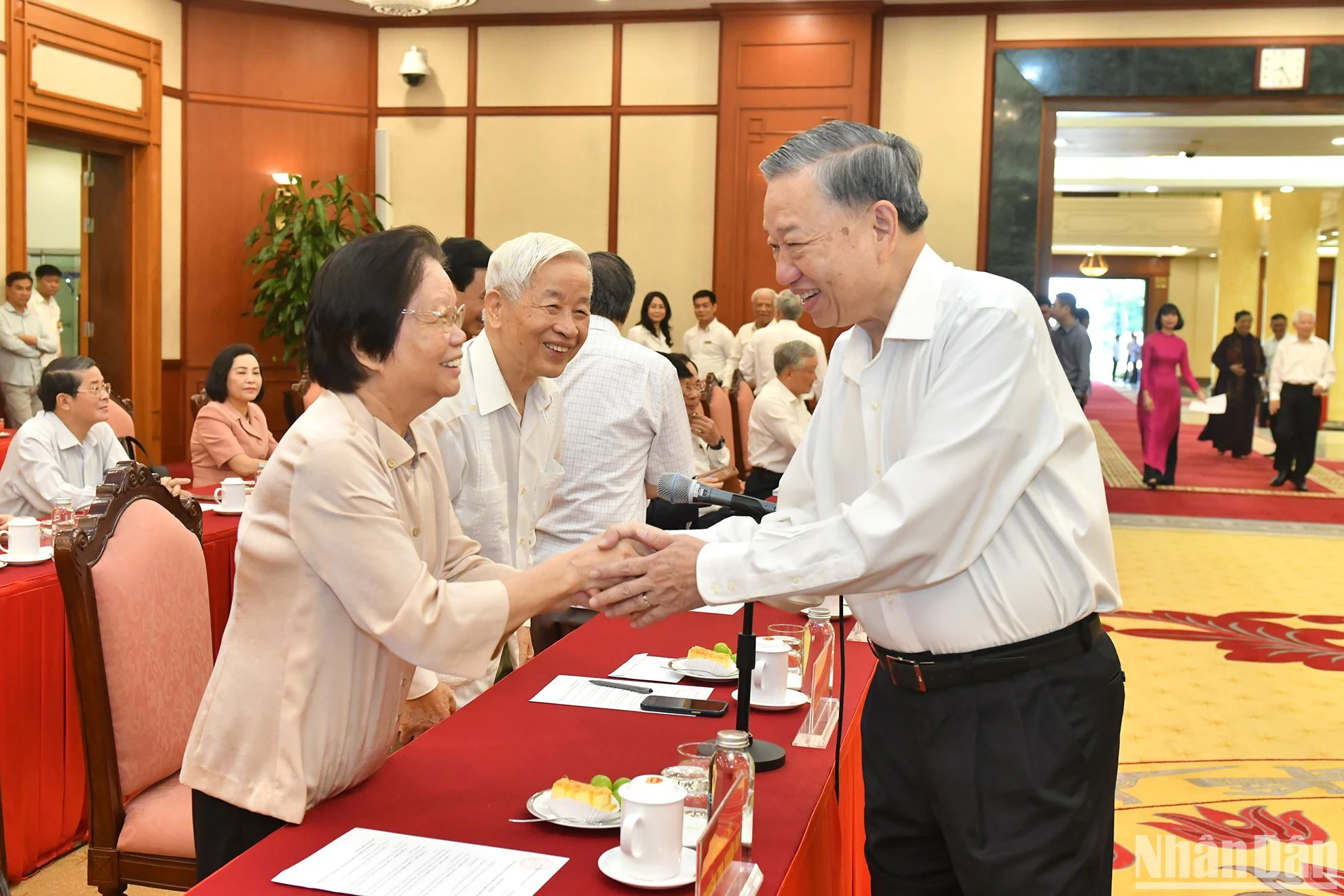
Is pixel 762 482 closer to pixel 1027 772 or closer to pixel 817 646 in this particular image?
pixel 817 646

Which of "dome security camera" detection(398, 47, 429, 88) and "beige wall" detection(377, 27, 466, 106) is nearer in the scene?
"dome security camera" detection(398, 47, 429, 88)

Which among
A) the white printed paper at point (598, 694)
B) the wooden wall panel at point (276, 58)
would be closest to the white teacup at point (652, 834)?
the white printed paper at point (598, 694)

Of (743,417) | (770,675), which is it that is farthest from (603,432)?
(743,417)

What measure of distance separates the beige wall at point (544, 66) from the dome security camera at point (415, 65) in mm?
460

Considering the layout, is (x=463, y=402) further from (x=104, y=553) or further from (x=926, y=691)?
(x=926, y=691)

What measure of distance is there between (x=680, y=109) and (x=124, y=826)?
9.21m

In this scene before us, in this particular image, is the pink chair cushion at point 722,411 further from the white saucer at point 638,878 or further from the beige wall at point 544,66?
the white saucer at point 638,878

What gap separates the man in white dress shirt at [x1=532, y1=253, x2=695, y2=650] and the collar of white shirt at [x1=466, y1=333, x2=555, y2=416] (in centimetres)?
62

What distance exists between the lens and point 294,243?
404 inches

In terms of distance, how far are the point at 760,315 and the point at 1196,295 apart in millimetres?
21924

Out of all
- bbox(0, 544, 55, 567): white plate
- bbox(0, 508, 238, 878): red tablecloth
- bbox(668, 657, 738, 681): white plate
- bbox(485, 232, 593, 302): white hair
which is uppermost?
bbox(485, 232, 593, 302): white hair

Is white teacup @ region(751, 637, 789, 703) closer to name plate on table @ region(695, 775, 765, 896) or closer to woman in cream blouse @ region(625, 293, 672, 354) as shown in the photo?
name plate on table @ region(695, 775, 765, 896)

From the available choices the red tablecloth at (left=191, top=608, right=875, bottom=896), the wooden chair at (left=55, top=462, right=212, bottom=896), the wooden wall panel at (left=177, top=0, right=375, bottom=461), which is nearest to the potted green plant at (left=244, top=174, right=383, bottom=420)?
the wooden wall panel at (left=177, top=0, right=375, bottom=461)

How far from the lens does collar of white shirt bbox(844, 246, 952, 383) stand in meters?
1.73
